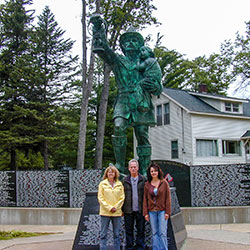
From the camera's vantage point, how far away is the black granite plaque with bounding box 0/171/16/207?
11773 millimetres

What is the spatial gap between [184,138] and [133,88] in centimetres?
1839

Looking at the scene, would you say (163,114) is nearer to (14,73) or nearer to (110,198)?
(14,73)

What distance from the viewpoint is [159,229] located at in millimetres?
4551

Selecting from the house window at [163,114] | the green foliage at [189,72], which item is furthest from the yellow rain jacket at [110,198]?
the green foliage at [189,72]

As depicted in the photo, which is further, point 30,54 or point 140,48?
point 30,54

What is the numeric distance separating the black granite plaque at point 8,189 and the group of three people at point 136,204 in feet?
26.1

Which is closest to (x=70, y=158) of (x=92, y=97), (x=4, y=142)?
(x=92, y=97)

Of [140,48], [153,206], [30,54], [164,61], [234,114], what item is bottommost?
[153,206]

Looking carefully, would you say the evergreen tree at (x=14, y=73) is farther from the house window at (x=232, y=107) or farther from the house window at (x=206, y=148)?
the house window at (x=232, y=107)

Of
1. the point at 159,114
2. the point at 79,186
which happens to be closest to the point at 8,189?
the point at 79,186

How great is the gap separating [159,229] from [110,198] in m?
0.76

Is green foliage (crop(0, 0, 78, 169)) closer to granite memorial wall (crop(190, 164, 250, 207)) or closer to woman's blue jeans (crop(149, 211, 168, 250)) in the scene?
granite memorial wall (crop(190, 164, 250, 207))

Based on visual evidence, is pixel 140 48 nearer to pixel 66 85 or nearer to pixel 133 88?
pixel 133 88

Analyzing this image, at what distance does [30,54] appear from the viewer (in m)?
25.8
